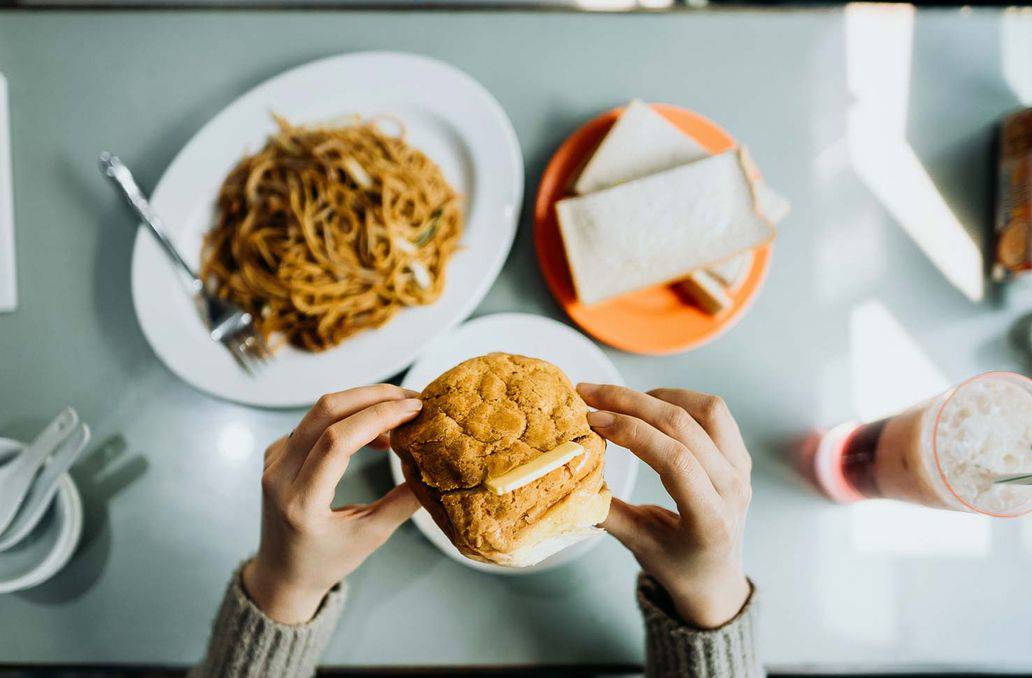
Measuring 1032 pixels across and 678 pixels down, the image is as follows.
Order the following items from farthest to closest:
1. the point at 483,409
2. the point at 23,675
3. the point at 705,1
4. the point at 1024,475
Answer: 1. the point at 705,1
2. the point at 23,675
3. the point at 1024,475
4. the point at 483,409

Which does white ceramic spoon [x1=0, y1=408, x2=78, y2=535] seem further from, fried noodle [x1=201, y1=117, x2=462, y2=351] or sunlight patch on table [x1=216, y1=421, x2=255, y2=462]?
fried noodle [x1=201, y1=117, x2=462, y2=351]

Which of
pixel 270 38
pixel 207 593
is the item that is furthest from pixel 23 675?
pixel 270 38

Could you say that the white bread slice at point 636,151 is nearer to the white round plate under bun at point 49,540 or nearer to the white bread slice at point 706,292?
the white bread slice at point 706,292

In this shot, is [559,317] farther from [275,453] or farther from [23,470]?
[23,470]

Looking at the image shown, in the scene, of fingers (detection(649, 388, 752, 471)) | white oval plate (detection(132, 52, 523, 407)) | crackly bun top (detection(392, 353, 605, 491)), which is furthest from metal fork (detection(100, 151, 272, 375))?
fingers (detection(649, 388, 752, 471))

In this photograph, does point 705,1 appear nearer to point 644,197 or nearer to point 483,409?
point 644,197

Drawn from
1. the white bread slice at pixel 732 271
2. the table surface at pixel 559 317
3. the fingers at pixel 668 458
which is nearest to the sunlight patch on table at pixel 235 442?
the table surface at pixel 559 317
